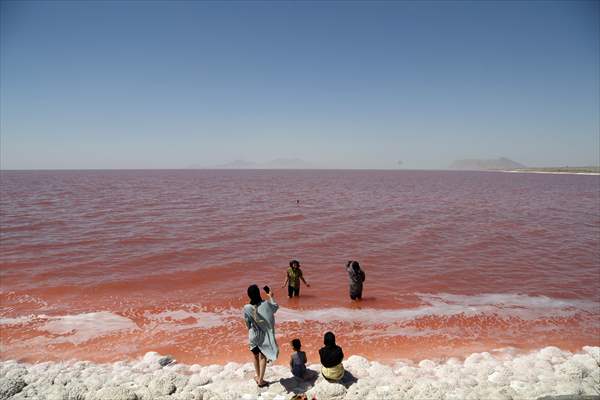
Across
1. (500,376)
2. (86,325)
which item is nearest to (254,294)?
(500,376)

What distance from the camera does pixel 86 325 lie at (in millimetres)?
9602

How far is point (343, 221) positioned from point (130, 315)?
18.8m

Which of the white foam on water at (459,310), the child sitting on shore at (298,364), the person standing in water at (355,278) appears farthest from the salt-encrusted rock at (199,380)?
the person standing in water at (355,278)

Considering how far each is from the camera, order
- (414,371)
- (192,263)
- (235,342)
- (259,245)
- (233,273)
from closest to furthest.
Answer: (414,371) → (235,342) → (233,273) → (192,263) → (259,245)

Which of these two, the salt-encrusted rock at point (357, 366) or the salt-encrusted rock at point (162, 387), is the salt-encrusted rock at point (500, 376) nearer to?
the salt-encrusted rock at point (357, 366)

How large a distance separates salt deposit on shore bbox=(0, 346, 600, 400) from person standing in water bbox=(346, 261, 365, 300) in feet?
12.5

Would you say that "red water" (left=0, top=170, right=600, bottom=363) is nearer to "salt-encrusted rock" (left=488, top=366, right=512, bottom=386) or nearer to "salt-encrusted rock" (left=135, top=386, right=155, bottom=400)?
"salt-encrusted rock" (left=488, top=366, right=512, bottom=386)

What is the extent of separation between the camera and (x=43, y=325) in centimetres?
955

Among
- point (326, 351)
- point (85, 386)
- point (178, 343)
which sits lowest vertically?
point (178, 343)

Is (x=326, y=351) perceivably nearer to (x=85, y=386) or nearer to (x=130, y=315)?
(x=85, y=386)

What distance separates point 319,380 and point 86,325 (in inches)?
296

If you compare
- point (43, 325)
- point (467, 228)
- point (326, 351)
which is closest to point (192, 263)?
point (43, 325)

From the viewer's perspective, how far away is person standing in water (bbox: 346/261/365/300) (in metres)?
10.9

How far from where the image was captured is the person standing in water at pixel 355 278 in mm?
10875
